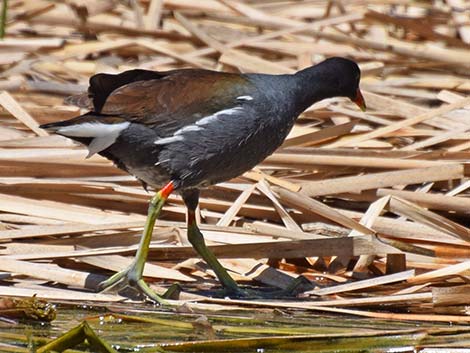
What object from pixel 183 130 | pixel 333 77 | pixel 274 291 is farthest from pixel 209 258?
pixel 333 77

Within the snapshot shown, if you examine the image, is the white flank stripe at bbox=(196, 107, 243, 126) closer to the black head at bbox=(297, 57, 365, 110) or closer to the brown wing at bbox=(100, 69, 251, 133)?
the brown wing at bbox=(100, 69, 251, 133)

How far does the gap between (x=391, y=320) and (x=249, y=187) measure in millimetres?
1122

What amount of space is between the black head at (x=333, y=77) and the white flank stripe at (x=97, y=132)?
80 cm

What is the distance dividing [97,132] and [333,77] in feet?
3.43

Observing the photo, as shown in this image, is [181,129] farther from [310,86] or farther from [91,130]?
[310,86]

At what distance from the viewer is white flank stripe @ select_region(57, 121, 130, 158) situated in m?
3.97

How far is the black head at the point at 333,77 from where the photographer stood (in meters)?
4.48

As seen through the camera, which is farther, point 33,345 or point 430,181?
point 430,181

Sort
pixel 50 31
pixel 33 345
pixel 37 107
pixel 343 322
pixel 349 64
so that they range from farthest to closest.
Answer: pixel 50 31
pixel 37 107
pixel 349 64
pixel 343 322
pixel 33 345

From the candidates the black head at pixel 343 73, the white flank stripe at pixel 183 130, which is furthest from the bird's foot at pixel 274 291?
the black head at pixel 343 73

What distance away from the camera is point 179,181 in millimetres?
4160

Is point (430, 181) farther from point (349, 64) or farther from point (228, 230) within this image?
point (228, 230)

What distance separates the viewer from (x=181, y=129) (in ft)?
13.5

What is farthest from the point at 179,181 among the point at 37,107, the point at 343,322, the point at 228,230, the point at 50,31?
the point at 50,31
